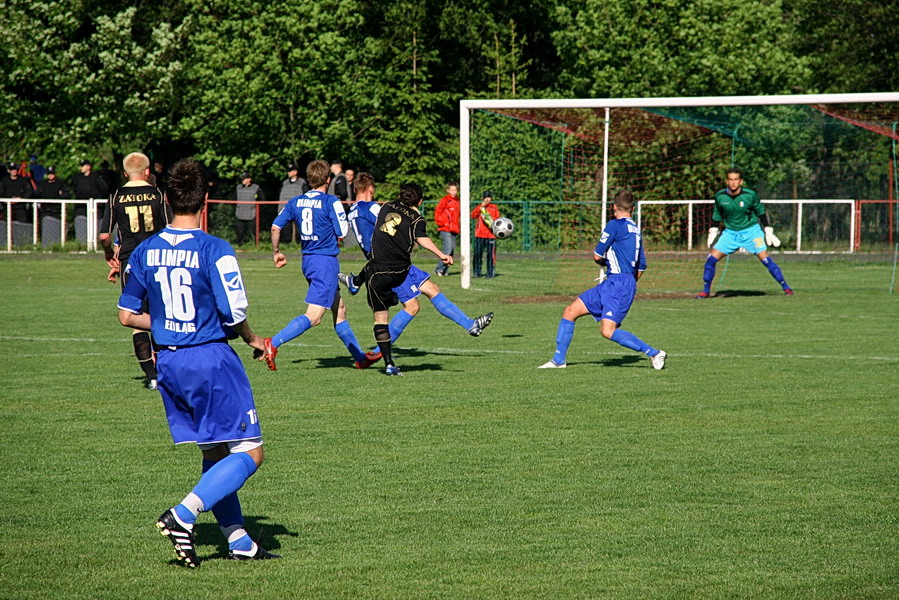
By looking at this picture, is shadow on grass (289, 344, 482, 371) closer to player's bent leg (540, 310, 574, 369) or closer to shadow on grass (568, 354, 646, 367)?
player's bent leg (540, 310, 574, 369)

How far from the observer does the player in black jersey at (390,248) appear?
38.5 ft

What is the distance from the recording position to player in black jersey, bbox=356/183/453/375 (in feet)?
38.5

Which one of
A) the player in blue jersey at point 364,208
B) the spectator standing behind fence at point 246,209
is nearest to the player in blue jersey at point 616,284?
the player in blue jersey at point 364,208

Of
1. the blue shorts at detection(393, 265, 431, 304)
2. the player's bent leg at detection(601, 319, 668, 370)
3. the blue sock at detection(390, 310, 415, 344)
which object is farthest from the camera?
the blue sock at detection(390, 310, 415, 344)

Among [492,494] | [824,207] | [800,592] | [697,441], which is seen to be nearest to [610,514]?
[492,494]

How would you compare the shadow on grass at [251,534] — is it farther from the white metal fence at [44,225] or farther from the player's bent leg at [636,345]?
the white metal fence at [44,225]

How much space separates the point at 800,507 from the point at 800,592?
1505 millimetres

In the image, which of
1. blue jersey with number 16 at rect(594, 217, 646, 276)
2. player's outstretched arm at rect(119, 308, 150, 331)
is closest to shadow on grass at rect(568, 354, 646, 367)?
blue jersey with number 16 at rect(594, 217, 646, 276)

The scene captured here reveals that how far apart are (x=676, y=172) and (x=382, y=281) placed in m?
20.3

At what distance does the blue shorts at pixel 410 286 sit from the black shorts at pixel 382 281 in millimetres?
128

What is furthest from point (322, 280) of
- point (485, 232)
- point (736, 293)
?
point (485, 232)

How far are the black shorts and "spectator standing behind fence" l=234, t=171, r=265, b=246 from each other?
836 inches

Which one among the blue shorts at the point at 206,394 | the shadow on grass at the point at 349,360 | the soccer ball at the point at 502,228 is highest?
the soccer ball at the point at 502,228

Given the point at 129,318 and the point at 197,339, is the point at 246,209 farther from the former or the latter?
the point at 197,339
